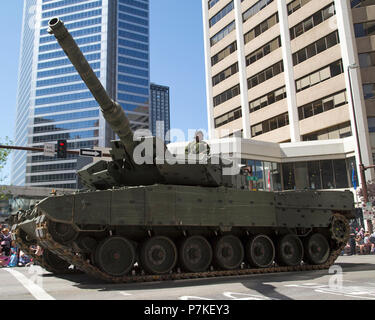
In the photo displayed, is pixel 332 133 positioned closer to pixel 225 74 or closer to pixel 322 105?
pixel 322 105

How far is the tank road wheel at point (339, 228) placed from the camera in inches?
513

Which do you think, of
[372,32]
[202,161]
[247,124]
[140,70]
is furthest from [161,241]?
[140,70]

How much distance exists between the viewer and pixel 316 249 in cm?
1275

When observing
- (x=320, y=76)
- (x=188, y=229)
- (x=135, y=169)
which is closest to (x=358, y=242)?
(x=188, y=229)

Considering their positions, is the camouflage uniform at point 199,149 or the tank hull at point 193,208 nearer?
the tank hull at point 193,208

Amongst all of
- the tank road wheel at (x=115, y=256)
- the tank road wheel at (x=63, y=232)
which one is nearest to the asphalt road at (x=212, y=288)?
the tank road wheel at (x=115, y=256)

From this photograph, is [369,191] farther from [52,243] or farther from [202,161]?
[52,243]

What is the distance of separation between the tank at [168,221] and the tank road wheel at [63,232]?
1.0 inches

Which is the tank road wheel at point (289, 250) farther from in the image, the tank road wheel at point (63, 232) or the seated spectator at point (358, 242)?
the seated spectator at point (358, 242)

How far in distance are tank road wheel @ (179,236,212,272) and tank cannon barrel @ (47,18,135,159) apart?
2934 millimetres

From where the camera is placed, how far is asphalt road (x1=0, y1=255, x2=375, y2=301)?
282 inches

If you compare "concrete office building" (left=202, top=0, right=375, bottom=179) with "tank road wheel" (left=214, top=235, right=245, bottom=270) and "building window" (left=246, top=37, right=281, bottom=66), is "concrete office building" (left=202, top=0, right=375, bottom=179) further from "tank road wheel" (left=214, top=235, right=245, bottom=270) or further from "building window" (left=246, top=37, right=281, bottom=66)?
"tank road wheel" (left=214, top=235, right=245, bottom=270)

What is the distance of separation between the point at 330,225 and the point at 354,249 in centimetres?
948

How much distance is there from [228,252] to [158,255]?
226cm
